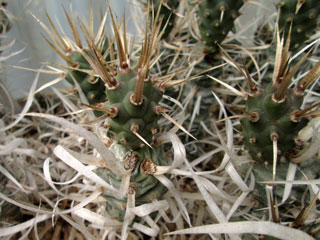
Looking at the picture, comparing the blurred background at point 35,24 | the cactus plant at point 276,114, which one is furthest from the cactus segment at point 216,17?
the blurred background at point 35,24

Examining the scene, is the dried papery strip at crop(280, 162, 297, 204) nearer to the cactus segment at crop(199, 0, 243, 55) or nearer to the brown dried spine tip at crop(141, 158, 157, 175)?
the brown dried spine tip at crop(141, 158, 157, 175)

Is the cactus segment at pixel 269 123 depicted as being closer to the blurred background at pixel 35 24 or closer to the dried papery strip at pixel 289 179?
the dried papery strip at pixel 289 179

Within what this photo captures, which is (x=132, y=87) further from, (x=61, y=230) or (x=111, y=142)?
(x=61, y=230)

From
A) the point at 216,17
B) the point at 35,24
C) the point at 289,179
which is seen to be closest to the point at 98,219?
the point at 289,179

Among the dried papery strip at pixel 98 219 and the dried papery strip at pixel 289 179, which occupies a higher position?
the dried papery strip at pixel 289 179

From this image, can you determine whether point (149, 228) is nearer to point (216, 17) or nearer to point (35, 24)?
point (216, 17)

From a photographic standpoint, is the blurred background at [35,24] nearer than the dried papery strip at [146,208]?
No
